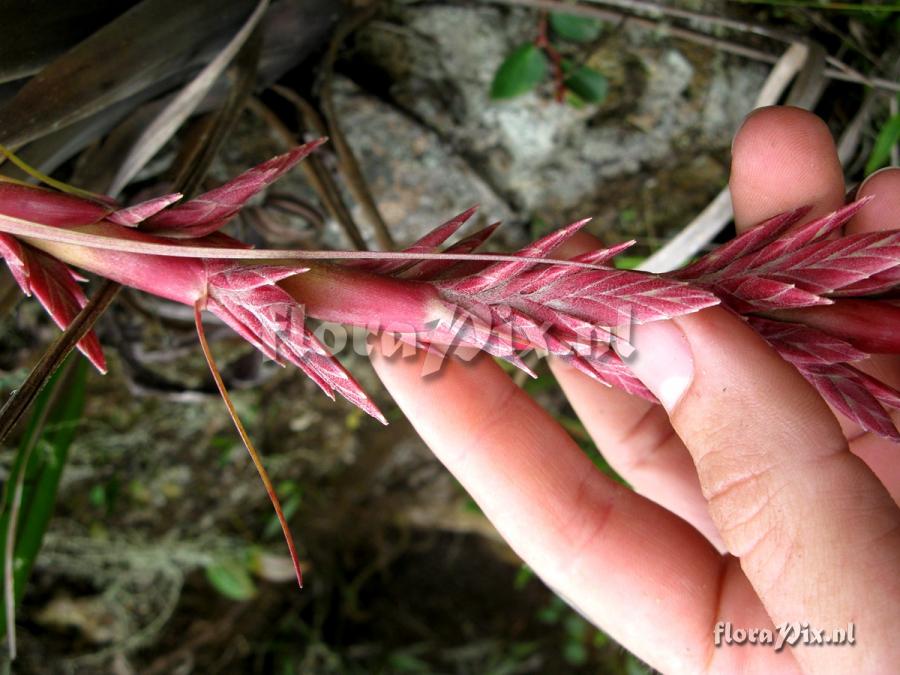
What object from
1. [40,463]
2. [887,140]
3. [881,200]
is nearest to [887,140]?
[887,140]

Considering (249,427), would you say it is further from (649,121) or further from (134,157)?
(649,121)

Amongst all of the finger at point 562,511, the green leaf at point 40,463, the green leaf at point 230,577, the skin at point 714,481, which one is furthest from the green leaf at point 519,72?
the green leaf at point 230,577

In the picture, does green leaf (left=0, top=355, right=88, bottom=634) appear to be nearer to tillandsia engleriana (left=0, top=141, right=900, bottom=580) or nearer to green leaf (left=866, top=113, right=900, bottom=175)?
tillandsia engleriana (left=0, top=141, right=900, bottom=580)

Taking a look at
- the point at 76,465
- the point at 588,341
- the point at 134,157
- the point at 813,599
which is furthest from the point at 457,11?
the point at 76,465

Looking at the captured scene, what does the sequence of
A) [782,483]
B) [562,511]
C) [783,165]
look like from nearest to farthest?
[782,483]
[783,165]
[562,511]

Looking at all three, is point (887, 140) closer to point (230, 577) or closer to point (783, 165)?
point (783, 165)
